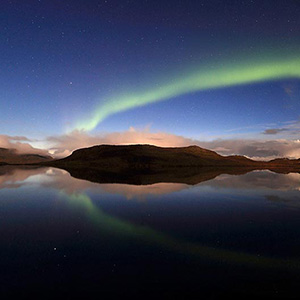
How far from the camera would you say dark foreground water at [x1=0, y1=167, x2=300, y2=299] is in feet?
27.0

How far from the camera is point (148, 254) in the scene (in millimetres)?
11211

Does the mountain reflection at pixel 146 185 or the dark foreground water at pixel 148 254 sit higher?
the mountain reflection at pixel 146 185

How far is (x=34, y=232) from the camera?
14.6m

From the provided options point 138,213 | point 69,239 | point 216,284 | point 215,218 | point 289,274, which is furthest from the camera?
point 138,213

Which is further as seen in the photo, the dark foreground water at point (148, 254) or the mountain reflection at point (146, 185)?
the mountain reflection at point (146, 185)

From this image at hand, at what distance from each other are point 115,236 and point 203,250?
539 centimetres

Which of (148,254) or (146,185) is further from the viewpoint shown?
(146,185)

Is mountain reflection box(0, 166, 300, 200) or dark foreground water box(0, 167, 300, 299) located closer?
dark foreground water box(0, 167, 300, 299)

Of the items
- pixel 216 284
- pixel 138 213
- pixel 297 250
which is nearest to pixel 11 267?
pixel 216 284

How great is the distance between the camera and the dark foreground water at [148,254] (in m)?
8.24

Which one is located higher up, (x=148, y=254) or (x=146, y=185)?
(x=146, y=185)

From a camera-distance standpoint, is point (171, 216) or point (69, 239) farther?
point (171, 216)

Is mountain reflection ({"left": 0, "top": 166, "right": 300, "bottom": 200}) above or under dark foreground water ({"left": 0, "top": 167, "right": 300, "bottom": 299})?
above

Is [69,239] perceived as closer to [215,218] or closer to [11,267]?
[11,267]
